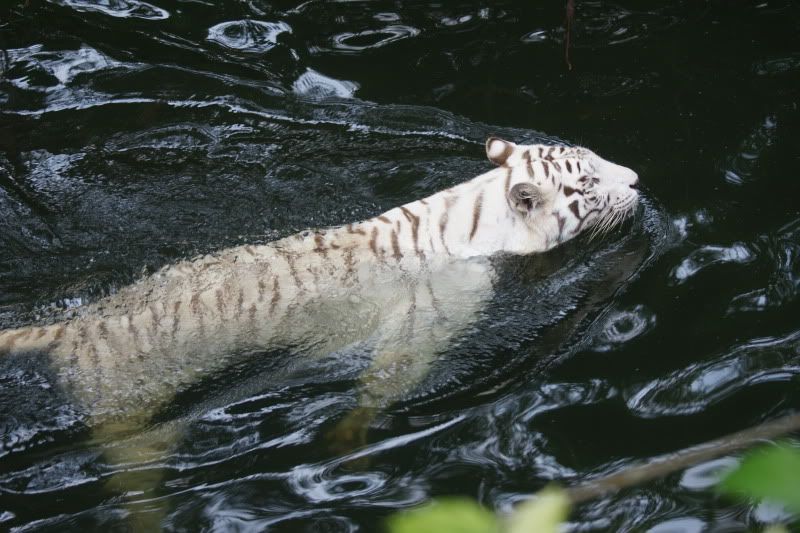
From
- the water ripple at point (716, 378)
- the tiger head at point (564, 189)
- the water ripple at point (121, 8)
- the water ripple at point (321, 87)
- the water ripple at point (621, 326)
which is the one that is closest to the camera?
the water ripple at point (716, 378)

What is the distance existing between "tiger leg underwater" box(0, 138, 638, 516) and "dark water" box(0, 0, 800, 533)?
0.36 feet

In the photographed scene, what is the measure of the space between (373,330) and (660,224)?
5.40 ft

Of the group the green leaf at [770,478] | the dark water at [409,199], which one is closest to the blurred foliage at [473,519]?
the green leaf at [770,478]

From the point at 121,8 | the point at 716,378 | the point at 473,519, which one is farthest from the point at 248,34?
the point at 473,519

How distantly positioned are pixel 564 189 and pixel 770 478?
3104mm

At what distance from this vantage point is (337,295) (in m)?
3.29

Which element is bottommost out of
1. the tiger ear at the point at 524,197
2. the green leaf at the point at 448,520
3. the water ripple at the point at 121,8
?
the tiger ear at the point at 524,197

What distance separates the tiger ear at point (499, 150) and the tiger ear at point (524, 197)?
386 mm

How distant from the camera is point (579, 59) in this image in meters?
5.12

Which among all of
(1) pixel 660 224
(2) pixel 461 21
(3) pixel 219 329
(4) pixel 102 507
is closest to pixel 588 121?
(1) pixel 660 224

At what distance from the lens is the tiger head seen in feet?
11.8

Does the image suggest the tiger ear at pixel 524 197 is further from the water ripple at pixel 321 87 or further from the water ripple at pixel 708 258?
the water ripple at pixel 321 87

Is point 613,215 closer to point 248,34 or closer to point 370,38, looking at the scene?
point 370,38

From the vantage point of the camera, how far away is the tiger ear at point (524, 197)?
3.42 meters
